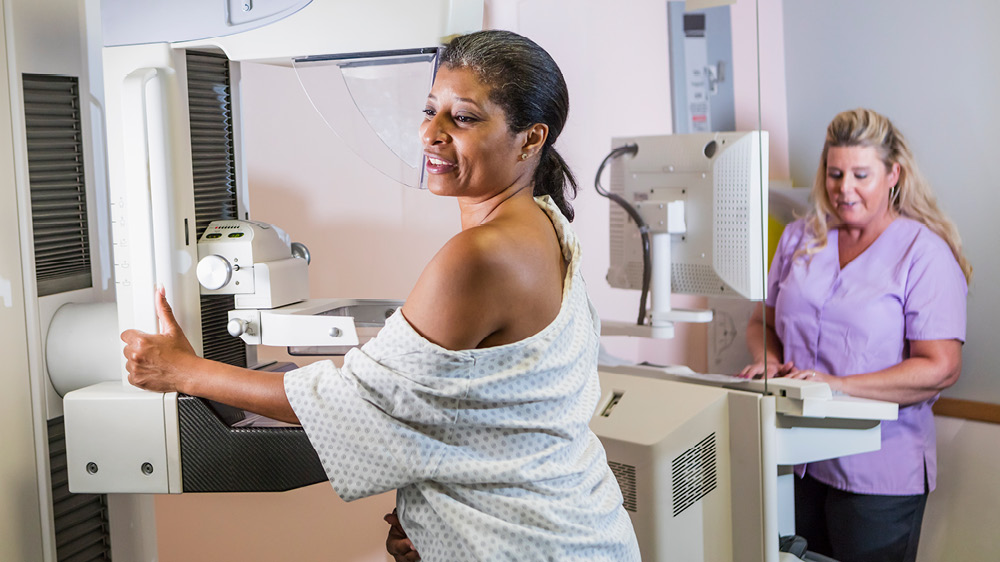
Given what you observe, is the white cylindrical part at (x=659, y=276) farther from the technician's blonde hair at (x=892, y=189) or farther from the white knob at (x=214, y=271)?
the white knob at (x=214, y=271)

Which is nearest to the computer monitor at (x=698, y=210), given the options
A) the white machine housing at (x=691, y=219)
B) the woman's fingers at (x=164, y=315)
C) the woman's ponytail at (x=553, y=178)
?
the white machine housing at (x=691, y=219)

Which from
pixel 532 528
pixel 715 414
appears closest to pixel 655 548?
pixel 715 414

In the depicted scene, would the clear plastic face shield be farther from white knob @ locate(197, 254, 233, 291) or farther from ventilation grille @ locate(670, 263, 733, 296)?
ventilation grille @ locate(670, 263, 733, 296)

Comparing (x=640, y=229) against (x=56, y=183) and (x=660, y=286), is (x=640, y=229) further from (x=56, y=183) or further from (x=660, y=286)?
(x=56, y=183)

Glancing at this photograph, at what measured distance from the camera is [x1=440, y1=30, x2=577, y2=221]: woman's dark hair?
1.15m

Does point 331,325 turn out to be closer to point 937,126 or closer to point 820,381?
point 820,381

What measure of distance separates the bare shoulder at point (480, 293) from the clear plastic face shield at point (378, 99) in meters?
0.44

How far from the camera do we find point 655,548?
180cm

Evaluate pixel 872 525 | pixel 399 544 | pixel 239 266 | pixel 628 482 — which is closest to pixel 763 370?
pixel 628 482

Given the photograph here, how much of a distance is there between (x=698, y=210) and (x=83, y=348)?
4.53 ft

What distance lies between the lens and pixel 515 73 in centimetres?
115

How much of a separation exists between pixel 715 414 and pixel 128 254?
121cm

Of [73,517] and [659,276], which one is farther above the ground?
[659,276]

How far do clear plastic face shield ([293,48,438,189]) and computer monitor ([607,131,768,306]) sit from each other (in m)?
0.86
